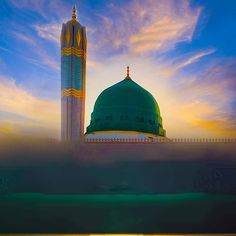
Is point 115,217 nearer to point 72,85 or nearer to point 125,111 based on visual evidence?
point 125,111

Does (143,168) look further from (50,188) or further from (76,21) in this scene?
(76,21)

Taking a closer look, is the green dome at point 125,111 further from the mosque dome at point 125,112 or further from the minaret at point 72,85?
the minaret at point 72,85

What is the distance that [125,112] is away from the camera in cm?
1709

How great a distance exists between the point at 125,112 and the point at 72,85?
3.28 m

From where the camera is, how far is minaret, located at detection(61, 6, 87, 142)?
16.7 metres

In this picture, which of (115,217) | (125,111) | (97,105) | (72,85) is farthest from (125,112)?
(115,217)

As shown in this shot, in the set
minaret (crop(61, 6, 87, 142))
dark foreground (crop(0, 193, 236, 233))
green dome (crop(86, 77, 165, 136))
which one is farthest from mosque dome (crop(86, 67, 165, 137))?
dark foreground (crop(0, 193, 236, 233))

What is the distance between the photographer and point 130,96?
17.4 metres

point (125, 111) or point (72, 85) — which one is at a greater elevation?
point (72, 85)

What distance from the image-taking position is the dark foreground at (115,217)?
599cm

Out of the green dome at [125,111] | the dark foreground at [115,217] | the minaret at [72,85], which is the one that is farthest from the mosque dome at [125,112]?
the dark foreground at [115,217]

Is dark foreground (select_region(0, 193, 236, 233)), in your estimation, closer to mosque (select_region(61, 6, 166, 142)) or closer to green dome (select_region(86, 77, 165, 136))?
mosque (select_region(61, 6, 166, 142))

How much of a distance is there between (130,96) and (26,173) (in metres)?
7.34

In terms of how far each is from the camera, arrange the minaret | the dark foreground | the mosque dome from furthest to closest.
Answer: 1. the mosque dome
2. the minaret
3. the dark foreground
